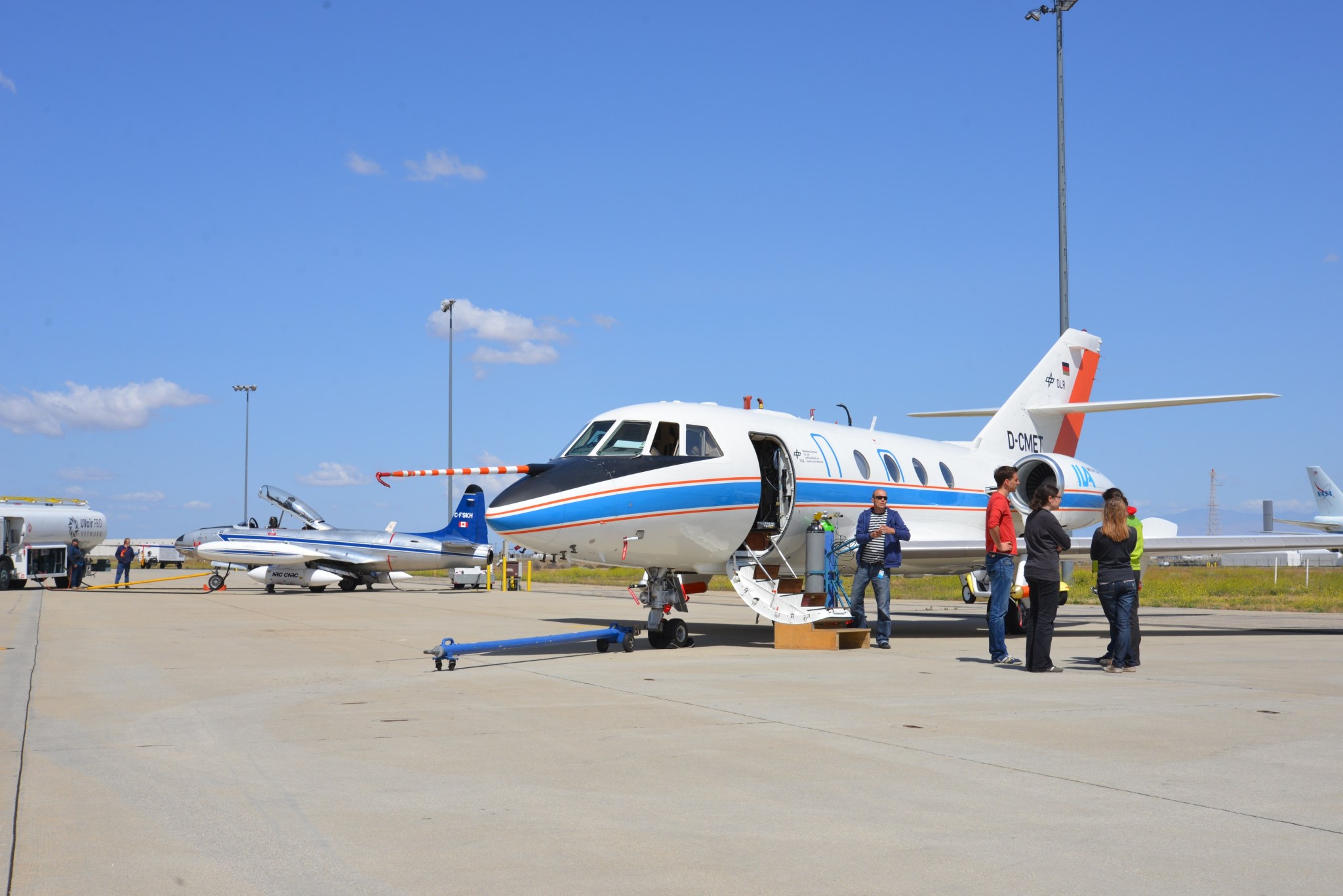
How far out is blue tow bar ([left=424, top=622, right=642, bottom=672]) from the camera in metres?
11.1

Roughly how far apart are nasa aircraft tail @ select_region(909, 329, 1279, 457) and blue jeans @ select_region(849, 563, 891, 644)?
7111mm

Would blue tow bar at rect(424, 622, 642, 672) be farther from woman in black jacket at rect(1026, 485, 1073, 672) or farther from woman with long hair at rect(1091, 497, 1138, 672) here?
woman with long hair at rect(1091, 497, 1138, 672)

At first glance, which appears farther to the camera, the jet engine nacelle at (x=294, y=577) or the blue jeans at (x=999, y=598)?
the jet engine nacelle at (x=294, y=577)

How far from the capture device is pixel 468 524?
42688 mm

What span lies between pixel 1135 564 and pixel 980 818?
10.0 metres

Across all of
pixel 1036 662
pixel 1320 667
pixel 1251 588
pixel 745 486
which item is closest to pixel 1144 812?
pixel 1036 662

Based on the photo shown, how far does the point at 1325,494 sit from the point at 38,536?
6623 cm

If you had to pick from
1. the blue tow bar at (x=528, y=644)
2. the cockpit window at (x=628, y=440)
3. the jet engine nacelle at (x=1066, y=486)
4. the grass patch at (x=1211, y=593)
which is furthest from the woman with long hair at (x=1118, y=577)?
the grass patch at (x=1211, y=593)

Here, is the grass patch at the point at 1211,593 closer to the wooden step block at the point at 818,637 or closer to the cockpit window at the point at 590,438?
the wooden step block at the point at 818,637

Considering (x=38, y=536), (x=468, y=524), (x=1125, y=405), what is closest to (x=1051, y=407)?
(x=1125, y=405)

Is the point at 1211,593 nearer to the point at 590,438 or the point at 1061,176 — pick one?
the point at 1061,176

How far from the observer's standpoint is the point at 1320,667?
11719mm

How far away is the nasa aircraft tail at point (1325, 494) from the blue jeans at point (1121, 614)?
6244 centimetres

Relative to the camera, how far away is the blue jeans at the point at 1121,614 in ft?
36.8
